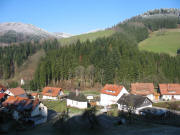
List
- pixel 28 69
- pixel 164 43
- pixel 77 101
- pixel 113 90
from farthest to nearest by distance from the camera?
pixel 164 43, pixel 28 69, pixel 113 90, pixel 77 101

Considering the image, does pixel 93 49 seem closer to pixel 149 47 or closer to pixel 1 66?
pixel 149 47

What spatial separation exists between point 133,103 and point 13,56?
78.3 meters

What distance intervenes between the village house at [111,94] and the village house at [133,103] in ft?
13.5

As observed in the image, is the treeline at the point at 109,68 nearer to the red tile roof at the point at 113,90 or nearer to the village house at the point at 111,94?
the red tile roof at the point at 113,90

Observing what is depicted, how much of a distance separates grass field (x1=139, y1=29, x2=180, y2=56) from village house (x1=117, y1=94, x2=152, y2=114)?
2038 inches

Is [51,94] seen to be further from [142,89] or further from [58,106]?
[142,89]

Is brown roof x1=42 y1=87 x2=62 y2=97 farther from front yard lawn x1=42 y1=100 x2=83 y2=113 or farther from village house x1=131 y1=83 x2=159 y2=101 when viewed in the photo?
village house x1=131 y1=83 x2=159 y2=101

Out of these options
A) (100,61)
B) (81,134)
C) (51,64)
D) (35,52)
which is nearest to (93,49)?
(100,61)

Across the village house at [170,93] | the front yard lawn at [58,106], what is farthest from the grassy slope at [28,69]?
the village house at [170,93]

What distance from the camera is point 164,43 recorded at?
3757 inches

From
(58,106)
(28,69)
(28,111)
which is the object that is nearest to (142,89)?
(58,106)

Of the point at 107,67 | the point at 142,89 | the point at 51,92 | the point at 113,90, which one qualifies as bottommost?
the point at 51,92

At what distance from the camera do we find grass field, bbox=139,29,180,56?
283 feet

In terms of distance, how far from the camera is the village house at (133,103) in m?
36.5
